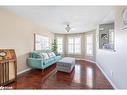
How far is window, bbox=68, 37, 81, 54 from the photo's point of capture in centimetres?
865

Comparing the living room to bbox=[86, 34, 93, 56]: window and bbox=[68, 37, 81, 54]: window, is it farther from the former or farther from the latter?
bbox=[68, 37, 81, 54]: window

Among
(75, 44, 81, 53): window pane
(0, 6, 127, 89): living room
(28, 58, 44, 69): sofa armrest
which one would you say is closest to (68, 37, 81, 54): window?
(75, 44, 81, 53): window pane

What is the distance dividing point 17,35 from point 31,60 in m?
1.21

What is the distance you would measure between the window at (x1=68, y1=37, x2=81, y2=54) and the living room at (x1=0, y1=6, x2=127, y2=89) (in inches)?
43.3

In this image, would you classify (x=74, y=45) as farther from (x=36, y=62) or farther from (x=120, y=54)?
(x=120, y=54)

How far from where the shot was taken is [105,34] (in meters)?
5.15

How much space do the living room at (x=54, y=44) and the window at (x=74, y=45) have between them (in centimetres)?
110

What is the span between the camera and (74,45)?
8828 millimetres

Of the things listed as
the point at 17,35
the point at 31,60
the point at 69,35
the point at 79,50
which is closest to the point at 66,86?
the point at 31,60

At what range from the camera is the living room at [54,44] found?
9.14ft

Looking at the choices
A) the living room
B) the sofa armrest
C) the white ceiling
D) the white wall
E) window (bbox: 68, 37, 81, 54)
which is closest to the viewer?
the white wall

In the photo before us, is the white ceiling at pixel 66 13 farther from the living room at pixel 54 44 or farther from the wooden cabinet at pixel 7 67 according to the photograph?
the wooden cabinet at pixel 7 67
